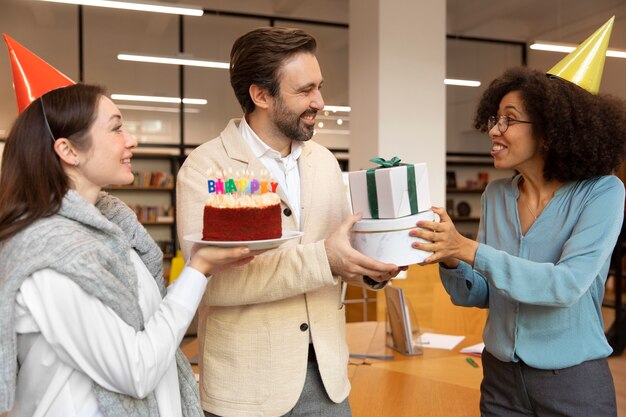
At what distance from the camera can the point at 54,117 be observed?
1.27 metres

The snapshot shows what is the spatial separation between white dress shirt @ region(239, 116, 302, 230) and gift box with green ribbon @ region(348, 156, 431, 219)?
263 mm

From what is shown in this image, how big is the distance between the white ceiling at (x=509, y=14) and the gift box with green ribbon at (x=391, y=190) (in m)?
7.51

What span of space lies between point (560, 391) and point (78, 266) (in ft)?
4.01

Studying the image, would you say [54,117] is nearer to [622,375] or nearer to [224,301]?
[224,301]

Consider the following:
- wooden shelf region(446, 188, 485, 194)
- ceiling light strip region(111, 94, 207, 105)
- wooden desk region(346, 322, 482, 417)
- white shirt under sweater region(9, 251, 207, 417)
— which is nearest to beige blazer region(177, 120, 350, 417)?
white shirt under sweater region(9, 251, 207, 417)

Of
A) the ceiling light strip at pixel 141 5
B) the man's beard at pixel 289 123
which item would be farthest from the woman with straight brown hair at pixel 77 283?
the ceiling light strip at pixel 141 5

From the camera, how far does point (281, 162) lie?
1.70 metres

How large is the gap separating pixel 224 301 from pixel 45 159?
0.56 meters

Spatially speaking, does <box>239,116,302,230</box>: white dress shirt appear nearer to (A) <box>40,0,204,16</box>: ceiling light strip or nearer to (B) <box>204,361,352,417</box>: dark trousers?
(B) <box>204,361,352,417</box>: dark trousers

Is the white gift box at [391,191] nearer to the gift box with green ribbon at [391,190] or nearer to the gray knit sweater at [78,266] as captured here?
the gift box with green ribbon at [391,190]

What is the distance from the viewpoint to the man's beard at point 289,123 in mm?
1641

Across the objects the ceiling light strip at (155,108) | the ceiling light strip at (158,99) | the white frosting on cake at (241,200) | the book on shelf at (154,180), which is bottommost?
the white frosting on cake at (241,200)

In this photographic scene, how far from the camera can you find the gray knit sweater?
1108 mm

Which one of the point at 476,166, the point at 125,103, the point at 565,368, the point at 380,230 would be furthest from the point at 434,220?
the point at 476,166
